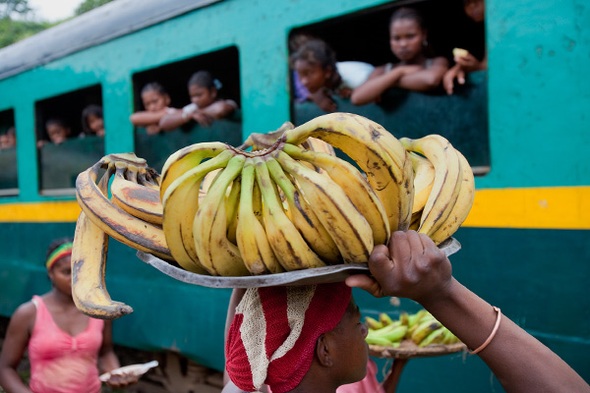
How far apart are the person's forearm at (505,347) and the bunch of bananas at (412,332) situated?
4.42ft

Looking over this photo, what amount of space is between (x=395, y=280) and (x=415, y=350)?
1.37m

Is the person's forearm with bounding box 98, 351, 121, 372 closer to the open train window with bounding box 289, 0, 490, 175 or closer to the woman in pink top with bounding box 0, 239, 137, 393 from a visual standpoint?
the woman in pink top with bounding box 0, 239, 137, 393

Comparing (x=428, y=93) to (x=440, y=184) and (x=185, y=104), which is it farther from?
(x=185, y=104)

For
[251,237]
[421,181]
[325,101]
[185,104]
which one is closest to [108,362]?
[325,101]

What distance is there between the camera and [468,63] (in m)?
3.13

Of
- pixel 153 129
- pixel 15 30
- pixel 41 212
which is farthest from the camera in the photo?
pixel 15 30

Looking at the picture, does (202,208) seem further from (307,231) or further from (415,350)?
(415,350)

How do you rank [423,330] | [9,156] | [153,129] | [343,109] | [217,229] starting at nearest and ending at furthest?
[217,229]
[423,330]
[343,109]
[153,129]
[9,156]

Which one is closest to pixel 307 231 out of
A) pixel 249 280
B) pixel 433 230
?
pixel 249 280

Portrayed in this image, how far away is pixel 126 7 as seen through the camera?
504cm

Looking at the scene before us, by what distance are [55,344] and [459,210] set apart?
233cm

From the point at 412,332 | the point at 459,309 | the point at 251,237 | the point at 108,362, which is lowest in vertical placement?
the point at 108,362

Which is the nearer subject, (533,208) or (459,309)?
(459,309)

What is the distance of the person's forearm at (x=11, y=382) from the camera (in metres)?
3.04
